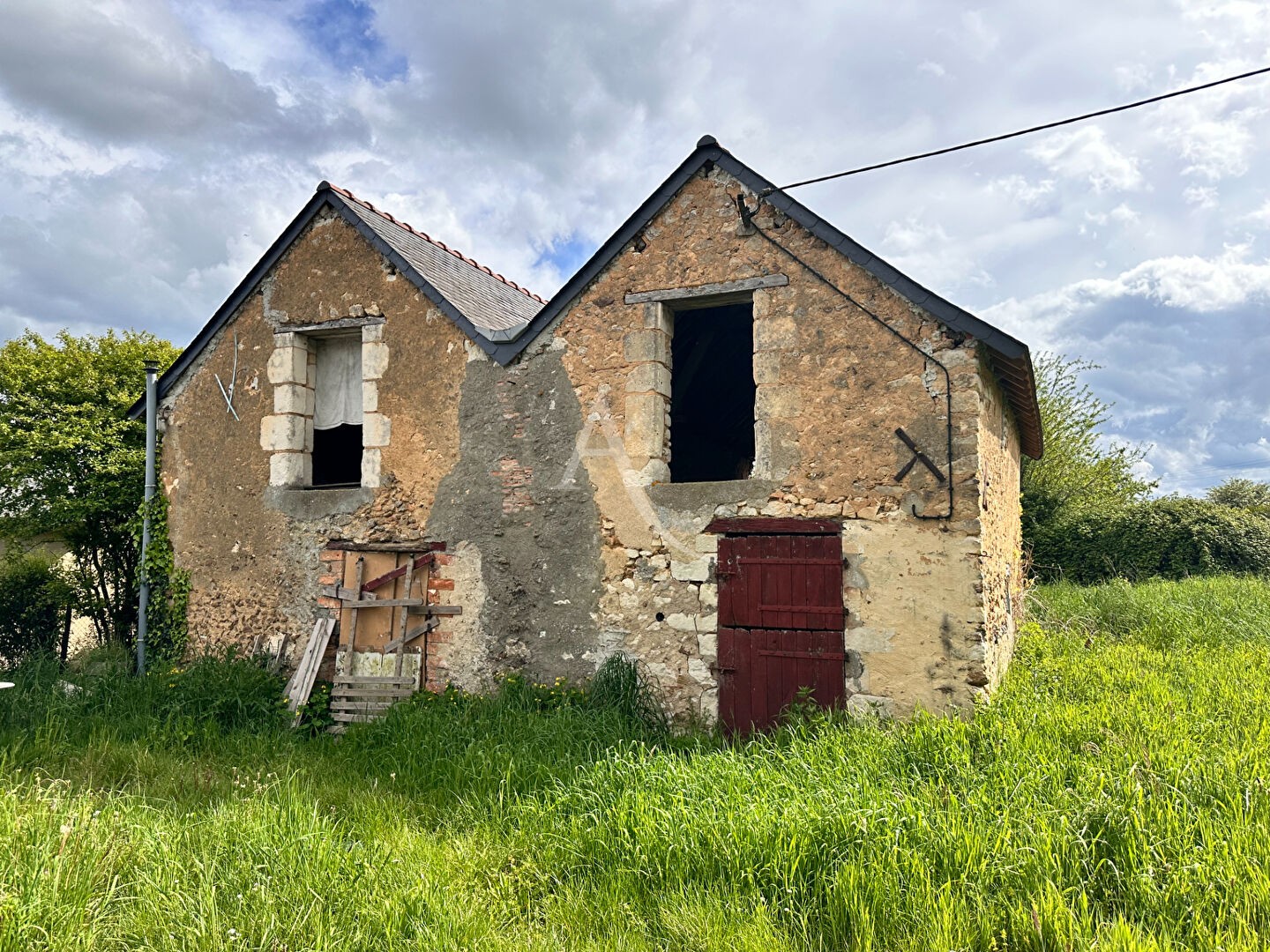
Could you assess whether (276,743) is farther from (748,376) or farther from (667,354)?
(748,376)

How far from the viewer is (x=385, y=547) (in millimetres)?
7625

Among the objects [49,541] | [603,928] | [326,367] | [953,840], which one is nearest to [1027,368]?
[953,840]

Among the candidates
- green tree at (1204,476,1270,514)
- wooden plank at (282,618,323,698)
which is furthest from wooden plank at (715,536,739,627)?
green tree at (1204,476,1270,514)

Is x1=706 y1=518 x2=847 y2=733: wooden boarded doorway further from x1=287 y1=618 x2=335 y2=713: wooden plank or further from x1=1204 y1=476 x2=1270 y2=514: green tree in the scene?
x1=1204 y1=476 x2=1270 y2=514: green tree

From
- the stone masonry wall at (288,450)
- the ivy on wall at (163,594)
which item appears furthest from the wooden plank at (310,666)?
the ivy on wall at (163,594)

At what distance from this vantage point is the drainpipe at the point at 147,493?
27.6 ft

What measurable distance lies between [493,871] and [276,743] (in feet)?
10.6

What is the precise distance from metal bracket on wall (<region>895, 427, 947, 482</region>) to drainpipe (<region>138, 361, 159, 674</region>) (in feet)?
24.6

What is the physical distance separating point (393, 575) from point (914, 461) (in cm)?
474

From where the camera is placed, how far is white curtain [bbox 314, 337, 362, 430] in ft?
27.5

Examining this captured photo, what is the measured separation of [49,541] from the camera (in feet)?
32.9

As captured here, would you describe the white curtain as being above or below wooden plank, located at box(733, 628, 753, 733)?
above

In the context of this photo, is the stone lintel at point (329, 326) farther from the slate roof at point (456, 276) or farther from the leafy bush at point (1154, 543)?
the leafy bush at point (1154, 543)

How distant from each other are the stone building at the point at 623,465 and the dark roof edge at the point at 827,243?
0.02 m
